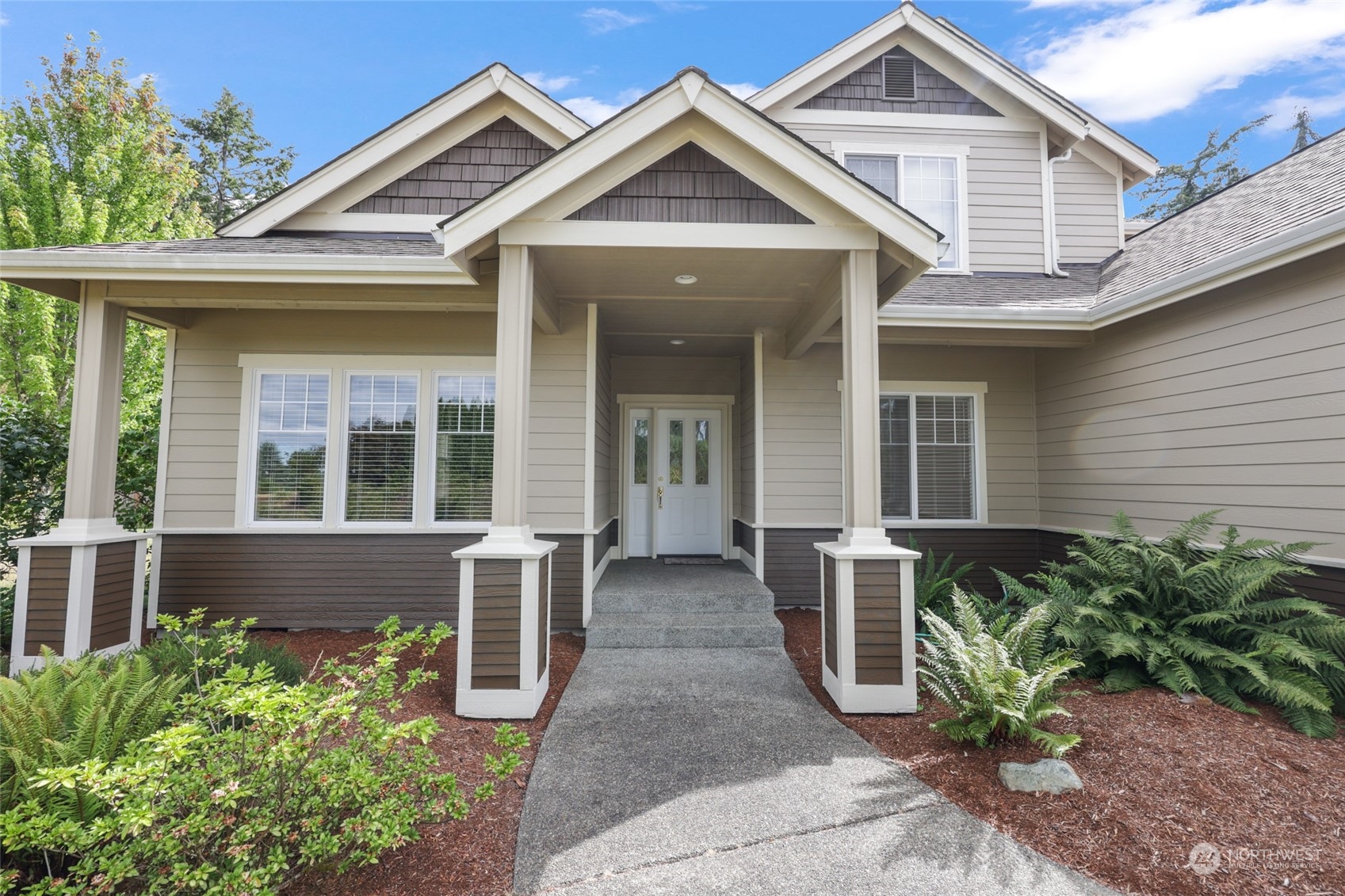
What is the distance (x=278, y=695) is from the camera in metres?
2.10

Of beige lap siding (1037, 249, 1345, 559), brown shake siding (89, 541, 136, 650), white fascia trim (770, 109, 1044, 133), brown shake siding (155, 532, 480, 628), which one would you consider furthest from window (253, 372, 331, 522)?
beige lap siding (1037, 249, 1345, 559)

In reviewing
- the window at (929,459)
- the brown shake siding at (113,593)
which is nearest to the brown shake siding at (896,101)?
the window at (929,459)

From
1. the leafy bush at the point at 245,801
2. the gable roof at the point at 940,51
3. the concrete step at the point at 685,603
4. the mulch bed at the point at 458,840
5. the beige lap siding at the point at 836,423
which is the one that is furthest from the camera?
the gable roof at the point at 940,51

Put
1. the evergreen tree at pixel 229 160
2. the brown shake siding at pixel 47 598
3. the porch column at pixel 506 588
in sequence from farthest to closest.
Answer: the evergreen tree at pixel 229 160, the brown shake siding at pixel 47 598, the porch column at pixel 506 588

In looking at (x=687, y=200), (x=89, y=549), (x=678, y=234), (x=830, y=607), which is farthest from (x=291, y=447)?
(x=830, y=607)

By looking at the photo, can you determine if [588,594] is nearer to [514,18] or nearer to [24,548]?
[24,548]

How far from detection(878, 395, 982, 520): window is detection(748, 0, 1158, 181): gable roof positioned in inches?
141

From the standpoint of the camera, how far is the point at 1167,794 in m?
2.75

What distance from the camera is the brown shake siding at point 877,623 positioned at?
12.7ft

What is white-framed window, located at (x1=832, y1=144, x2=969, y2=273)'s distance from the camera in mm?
7211

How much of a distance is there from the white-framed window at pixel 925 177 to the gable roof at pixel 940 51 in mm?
805

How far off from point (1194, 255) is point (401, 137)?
24.7 feet

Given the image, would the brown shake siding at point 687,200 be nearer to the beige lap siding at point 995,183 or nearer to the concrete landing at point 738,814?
the concrete landing at point 738,814

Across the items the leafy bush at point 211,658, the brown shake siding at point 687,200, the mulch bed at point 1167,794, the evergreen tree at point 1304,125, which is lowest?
the mulch bed at point 1167,794
